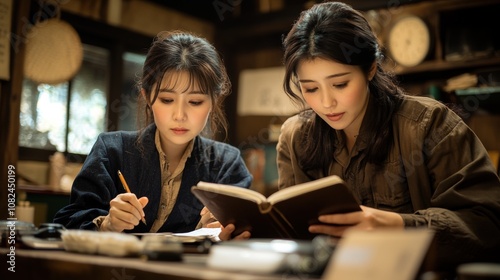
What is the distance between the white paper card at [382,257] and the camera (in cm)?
Result: 89

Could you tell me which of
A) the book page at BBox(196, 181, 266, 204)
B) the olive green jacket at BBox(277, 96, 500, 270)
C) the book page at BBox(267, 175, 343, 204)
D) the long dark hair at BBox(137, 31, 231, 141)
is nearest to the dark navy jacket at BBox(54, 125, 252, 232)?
the long dark hair at BBox(137, 31, 231, 141)

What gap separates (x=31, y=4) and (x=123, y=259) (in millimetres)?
3477

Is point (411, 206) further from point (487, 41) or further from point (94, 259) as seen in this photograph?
point (487, 41)

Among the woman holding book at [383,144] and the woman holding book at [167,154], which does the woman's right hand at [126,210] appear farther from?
the woman holding book at [383,144]

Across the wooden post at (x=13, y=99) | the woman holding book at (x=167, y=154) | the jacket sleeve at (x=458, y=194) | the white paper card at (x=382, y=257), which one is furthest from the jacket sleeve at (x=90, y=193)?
the wooden post at (x=13, y=99)

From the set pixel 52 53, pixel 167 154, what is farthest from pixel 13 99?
pixel 167 154

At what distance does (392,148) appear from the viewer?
2.05 meters

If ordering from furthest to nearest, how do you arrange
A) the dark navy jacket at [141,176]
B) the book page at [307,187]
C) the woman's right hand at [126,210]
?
1. the dark navy jacket at [141,176]
2. the woman's right hand at [126,210]
3. the book page at [307,187]

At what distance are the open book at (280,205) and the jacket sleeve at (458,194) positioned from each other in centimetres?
28

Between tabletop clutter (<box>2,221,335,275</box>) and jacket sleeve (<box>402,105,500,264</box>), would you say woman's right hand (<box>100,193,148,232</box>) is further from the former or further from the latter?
jacket sleeve (<box>402,105,500,264</box>)

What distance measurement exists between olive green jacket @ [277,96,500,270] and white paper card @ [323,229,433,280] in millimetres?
713

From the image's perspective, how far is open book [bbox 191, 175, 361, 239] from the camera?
140cm

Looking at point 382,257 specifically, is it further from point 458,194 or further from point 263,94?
point 263,94

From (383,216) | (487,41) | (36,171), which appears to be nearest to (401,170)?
(383,216)
